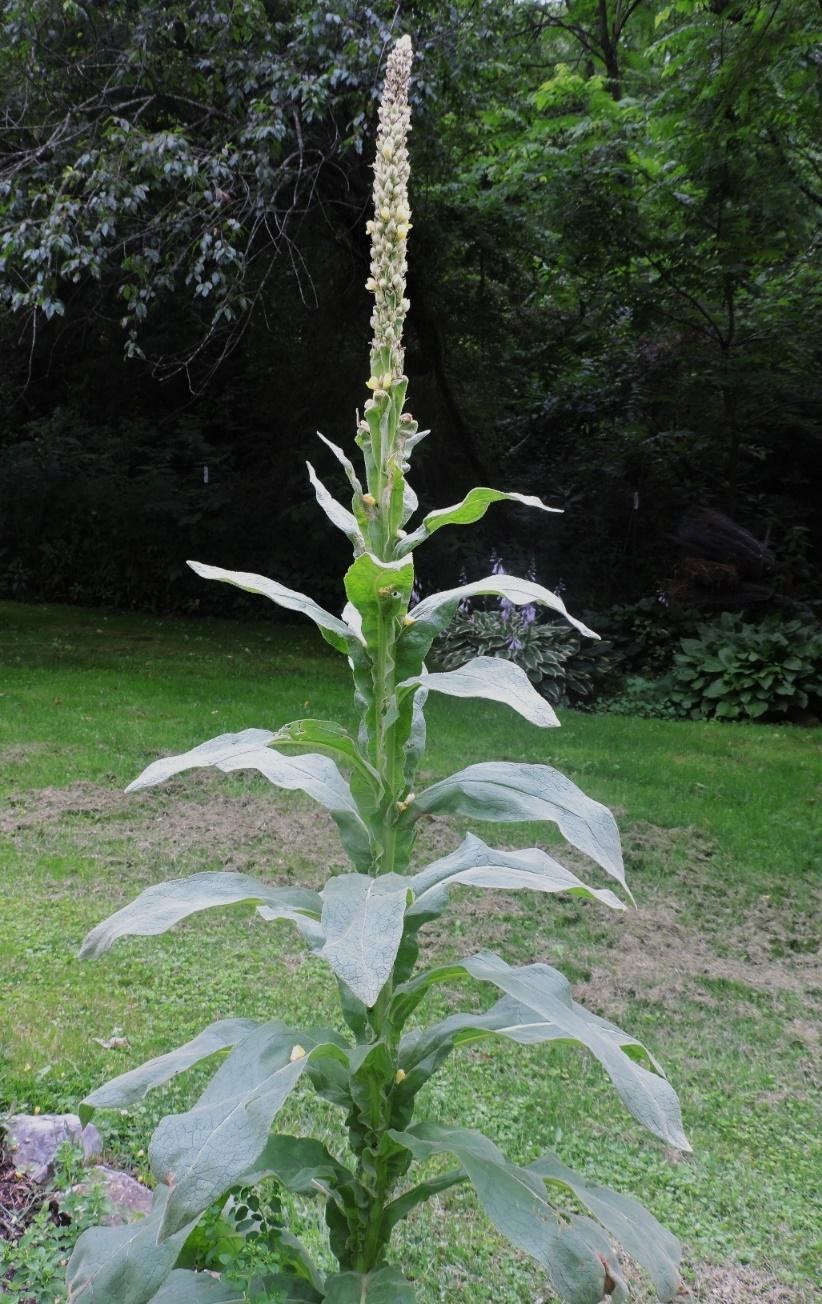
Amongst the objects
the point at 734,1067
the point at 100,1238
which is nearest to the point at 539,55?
the point at 734,1067

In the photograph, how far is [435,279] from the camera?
10281 mm

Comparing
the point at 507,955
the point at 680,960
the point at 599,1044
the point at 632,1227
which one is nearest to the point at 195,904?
the point at 599,1044

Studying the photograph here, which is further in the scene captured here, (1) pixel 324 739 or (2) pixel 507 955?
(2) pixel 507 955

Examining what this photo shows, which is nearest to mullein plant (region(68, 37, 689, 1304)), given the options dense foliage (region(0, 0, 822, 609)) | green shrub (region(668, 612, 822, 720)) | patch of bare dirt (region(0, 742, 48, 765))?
patch of bare dirt (region(0, 742, 48, 765))

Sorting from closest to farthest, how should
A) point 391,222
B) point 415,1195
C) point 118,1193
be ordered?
point 391,222
point 415,1195
point 118,1193

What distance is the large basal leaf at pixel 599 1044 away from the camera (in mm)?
1144

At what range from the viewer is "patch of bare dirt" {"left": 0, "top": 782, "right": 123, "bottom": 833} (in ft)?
15.0

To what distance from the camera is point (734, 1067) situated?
2.96 meters

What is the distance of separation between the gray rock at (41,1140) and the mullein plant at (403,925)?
0.80 meters

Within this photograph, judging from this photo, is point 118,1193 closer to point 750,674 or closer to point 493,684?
point 493,684

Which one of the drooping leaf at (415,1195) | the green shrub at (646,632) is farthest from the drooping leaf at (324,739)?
the green shrub at (646,632)

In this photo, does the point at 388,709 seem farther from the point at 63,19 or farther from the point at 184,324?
the point at 184,324

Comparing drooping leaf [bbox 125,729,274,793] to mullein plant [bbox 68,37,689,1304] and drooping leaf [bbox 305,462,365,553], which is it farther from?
drooping leaf [bbox 305,462,365,553]

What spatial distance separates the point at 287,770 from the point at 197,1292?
77cm
